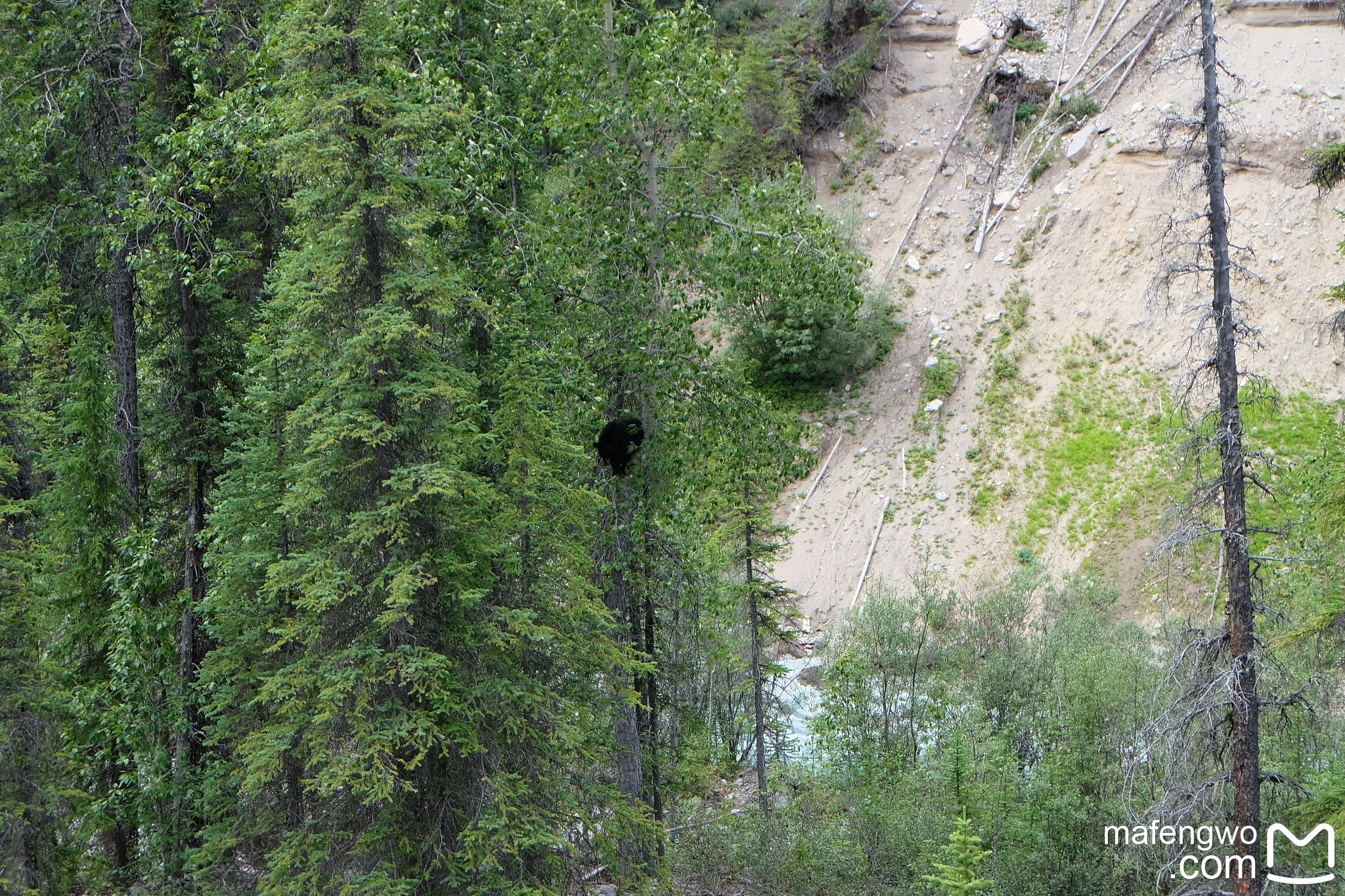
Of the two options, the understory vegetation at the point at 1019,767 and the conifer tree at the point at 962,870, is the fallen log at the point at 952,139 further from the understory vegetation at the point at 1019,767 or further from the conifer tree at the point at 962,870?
the conifer tree at the point at 962,870

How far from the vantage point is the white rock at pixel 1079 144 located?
31.0 metres

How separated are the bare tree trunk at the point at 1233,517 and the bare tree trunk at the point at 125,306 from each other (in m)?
11.6

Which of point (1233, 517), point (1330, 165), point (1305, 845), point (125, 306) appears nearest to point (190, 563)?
point (125, 306)

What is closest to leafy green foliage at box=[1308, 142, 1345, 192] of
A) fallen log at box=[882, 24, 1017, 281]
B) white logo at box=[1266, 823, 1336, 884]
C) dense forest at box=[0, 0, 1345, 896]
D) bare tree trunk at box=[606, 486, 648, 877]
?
dense forest at box=[0, 0, 1345, 896]

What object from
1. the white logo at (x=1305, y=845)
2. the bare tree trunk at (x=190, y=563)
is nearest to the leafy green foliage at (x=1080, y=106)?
the white logo at (x=1305, y=845)

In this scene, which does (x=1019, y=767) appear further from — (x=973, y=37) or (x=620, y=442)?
(x=973, y=37)

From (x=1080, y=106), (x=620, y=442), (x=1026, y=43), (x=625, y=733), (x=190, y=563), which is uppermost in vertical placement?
(x=1026, y=43)

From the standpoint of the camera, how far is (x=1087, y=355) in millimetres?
28312

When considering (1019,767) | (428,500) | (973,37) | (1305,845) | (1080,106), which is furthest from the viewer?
(973,37)

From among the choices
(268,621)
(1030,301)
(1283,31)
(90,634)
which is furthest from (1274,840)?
(1283,31)

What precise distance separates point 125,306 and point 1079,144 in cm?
2726

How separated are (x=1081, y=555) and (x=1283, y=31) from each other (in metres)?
17.1

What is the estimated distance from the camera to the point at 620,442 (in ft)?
35.9

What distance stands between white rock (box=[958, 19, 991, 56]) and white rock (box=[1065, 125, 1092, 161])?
18.3 ft
